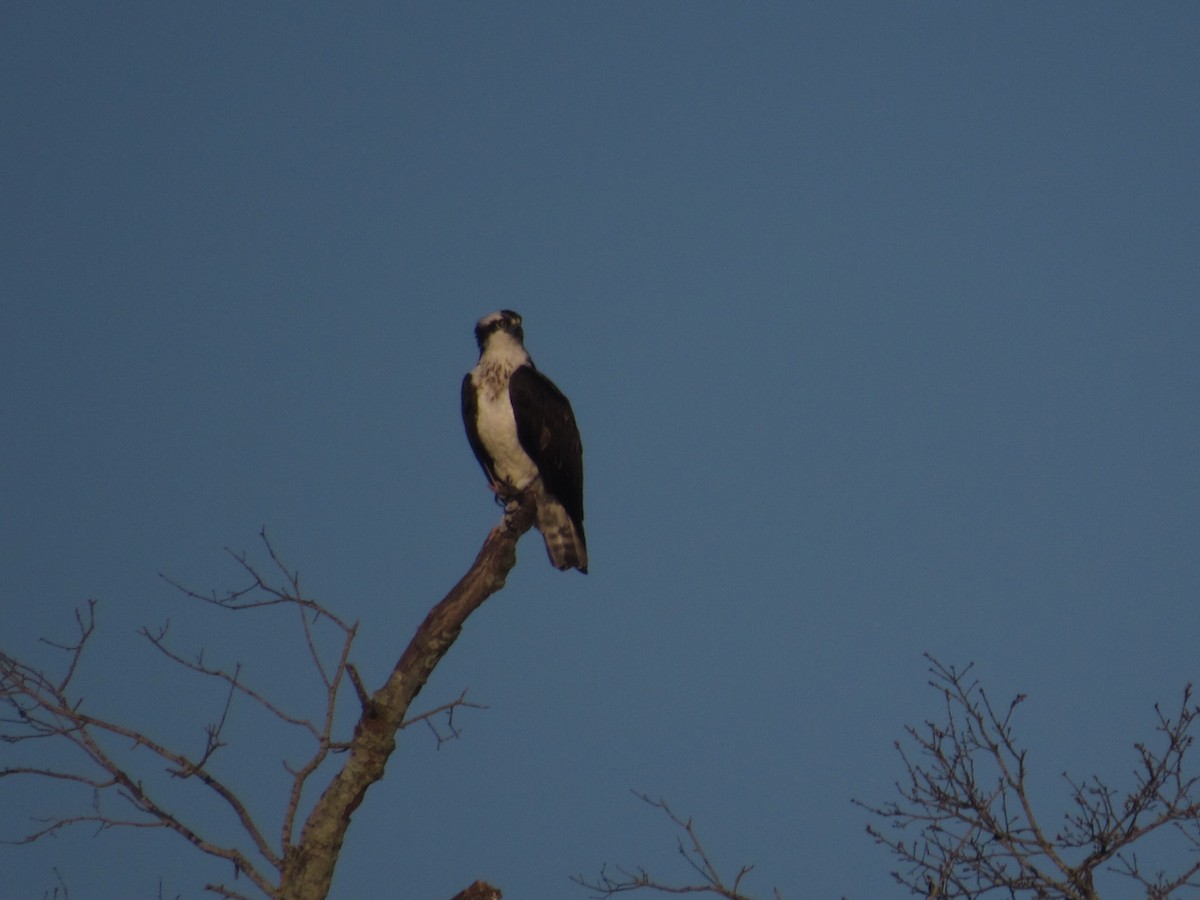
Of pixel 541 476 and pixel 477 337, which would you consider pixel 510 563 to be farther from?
pixel 477 337

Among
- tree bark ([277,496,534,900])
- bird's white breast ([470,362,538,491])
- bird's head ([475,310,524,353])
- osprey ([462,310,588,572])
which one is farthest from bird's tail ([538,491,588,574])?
tree bark ([277,496,534,900])

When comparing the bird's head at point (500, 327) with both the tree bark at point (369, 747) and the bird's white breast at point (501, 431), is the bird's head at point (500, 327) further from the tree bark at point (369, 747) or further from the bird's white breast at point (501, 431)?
the tree bark at point (369, 747)

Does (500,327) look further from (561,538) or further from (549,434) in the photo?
(561,538)

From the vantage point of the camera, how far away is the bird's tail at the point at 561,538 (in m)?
9.56

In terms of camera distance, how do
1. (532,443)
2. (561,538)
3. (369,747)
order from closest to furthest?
1. (369,747)
2. (532,443)
3. (561,538)

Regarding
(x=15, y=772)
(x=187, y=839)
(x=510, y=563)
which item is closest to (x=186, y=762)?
(x=187, y=839)

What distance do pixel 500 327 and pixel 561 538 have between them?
1.66 meters

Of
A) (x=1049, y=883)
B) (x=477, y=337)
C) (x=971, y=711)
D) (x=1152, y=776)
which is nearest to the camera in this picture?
(x=1049, y=883)

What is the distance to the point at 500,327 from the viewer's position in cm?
1002

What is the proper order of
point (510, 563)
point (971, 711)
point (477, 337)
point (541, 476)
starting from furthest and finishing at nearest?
1. point (477, 337)
2. point (541, 476)
3. point (510, 563)
4. point (971, 711)

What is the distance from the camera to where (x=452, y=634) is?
6.11 meters

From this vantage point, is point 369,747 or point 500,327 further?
point 500,327

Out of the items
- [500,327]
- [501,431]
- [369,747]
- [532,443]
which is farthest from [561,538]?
[369,747]

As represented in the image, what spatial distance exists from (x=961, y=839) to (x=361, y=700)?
254 cm
